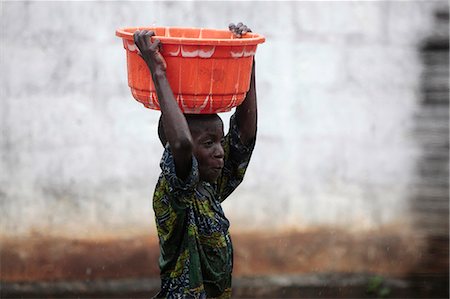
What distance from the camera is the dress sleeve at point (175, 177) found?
349 centimetres

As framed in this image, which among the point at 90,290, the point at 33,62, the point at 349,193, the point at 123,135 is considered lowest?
the point at 90,290

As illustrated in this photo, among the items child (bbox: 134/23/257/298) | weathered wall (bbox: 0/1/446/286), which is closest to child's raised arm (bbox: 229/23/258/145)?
child (bbox: 134/23/257/298)

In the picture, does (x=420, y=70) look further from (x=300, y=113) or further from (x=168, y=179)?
(x=168, y=179)

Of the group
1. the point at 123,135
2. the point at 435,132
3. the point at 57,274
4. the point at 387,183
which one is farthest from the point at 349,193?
the point at 57,274

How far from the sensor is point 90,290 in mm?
5938

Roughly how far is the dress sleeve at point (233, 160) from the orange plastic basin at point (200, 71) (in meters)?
0.36

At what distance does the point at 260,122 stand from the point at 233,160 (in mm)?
1839

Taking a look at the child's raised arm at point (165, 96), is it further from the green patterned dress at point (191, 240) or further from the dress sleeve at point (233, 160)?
the dress sleeve at point (233, 160)

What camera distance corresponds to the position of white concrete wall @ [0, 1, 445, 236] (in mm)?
5680

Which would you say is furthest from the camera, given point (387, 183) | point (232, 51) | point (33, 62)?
point (387, 183)

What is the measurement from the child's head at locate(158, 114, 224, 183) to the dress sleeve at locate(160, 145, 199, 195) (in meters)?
0.14

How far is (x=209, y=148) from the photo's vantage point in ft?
12.1

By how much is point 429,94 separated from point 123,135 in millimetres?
1891

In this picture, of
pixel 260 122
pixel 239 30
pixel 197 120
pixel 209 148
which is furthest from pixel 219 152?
pixel 260 122
